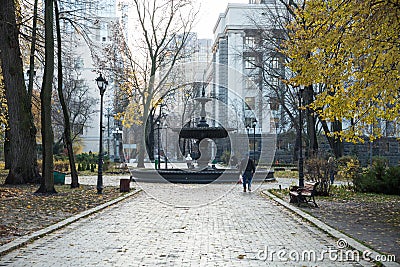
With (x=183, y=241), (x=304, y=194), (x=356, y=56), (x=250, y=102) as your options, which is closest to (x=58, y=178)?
(x=304, y=194)

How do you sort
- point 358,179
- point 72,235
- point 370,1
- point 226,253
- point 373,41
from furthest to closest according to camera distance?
1. point 358,179
2. point 373,41
3. point 370,1
4. point 72,235
5. point 226,253

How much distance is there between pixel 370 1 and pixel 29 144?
17.4 meters

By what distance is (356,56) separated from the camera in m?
14.8

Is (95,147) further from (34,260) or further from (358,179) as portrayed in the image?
(34,260)

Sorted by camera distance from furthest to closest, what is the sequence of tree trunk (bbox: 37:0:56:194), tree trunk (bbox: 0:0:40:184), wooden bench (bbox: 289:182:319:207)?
1. tree trunk (bbox: 0:0:40:184)
2. tree trunk (bbox: 37:0:56:194)
3. wooden bench (bbox: 289:182:319:207)

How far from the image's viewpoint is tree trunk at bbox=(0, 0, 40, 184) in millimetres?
24531

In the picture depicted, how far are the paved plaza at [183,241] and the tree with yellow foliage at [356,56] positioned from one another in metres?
3.61

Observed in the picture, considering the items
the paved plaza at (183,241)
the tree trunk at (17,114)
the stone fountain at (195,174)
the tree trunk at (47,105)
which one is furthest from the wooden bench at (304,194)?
the tree trunk at (17,114)

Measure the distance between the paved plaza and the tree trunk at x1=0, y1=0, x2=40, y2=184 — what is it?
10.1 metres

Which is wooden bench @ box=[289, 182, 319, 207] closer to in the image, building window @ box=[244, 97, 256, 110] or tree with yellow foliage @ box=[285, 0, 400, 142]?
tree with yellow foliage @ box=[285, 0, 400, 142]

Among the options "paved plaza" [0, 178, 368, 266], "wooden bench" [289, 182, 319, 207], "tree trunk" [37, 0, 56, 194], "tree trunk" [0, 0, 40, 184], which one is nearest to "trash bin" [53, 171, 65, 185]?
"tree trunk" [0, 0, 40, 184]

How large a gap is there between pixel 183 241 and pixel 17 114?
16710 millimetres

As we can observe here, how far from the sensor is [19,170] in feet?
83.7

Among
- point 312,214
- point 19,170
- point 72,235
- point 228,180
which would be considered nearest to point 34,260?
point 72,235
